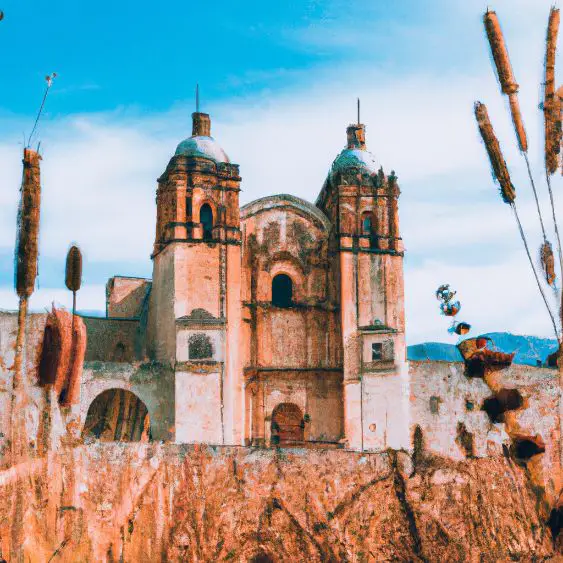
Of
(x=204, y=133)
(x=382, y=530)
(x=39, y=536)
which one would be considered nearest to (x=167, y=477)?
(x=39, y=536)

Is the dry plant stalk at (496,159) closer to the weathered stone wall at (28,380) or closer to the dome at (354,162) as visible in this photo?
the weathered stone wall at (28,380)

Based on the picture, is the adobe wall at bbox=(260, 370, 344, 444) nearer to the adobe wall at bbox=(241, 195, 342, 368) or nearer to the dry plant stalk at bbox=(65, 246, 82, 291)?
the adobe wall at bbox=(241, 195, 342, 368)

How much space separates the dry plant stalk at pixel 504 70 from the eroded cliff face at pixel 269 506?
15.8 m

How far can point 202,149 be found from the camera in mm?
33125

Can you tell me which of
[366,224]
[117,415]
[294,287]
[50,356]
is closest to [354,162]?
[366,224]

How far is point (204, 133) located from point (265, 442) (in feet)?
37.3

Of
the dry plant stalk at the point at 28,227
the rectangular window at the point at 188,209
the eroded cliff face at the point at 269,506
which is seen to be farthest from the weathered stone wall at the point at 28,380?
the rectangular window at the point at 188,209

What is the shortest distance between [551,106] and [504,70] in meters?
0.74

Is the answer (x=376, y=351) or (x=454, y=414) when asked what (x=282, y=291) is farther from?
(x=454, y=414)

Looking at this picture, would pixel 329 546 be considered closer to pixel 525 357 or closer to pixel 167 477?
pixel 167 477

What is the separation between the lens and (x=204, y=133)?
1359 inches

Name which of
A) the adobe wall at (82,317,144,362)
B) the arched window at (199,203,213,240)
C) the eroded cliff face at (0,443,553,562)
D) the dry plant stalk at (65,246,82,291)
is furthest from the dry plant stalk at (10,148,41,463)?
the adobe wall at (82,317,144,362)

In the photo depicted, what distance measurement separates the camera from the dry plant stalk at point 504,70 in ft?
38.9

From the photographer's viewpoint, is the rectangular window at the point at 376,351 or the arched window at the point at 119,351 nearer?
the rectangular window at the point at 376,351
